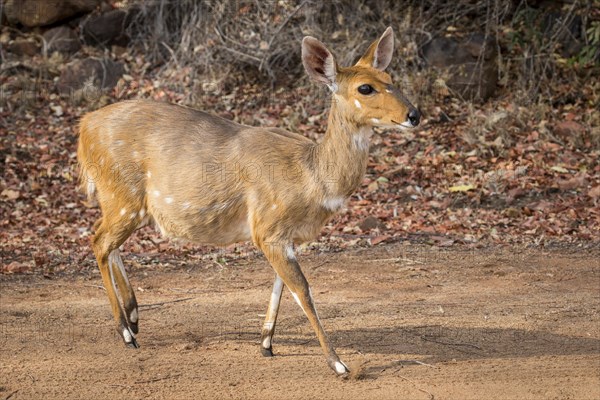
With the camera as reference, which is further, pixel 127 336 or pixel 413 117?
pixel 127 336

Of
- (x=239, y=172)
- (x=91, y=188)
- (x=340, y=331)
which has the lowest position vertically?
(x=340, y=331)

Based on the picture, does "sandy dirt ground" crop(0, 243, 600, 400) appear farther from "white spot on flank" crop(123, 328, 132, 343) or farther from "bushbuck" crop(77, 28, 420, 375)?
"bushbuck" crop(77, 28, 420, 375)

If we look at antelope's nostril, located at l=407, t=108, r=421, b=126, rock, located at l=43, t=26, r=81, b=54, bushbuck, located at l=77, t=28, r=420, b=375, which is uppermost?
antelope's nostril, located at l=407, t=108, r=421, b=126

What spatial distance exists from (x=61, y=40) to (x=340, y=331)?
9.61 m

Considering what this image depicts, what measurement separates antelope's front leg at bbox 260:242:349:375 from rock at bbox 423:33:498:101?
26.2 ft

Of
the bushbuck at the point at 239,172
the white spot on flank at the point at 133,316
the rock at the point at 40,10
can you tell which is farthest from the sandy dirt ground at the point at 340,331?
the rock at the point at 40,10

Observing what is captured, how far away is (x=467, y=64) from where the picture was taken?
1366cm

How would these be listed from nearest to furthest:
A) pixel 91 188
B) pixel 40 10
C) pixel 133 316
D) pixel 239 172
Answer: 1. pixel 239 172
2. pixel 133 316
3. pixel 91 188
4. pixel 40 10

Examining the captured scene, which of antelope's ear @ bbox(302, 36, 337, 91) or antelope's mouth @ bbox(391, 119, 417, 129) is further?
antelope's ear @ bbox(302, 36, 337, 91)

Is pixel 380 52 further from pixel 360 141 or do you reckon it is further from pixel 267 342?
pixel 267 342

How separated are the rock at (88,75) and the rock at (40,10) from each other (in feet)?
3.80

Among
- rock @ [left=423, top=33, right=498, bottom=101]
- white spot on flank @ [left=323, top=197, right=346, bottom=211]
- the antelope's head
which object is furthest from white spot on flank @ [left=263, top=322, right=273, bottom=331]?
rock @ [left=423, top=33, right=498, bottom=101]

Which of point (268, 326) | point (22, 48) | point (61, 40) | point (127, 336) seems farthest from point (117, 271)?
point (22, 48)

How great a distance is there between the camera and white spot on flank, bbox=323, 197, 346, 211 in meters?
6.26
